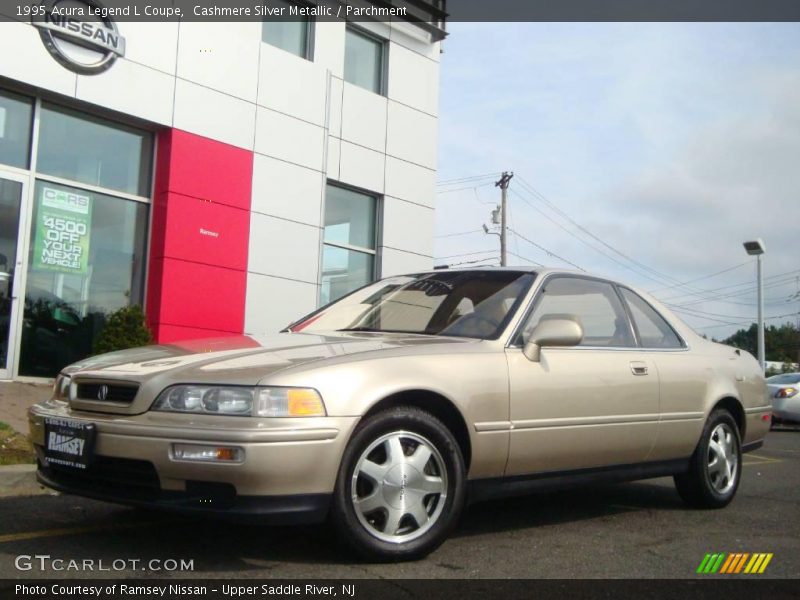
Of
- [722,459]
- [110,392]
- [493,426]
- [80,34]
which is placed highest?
[80,34]

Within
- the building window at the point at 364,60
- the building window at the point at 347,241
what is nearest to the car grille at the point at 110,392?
the building window at the point at 347,241

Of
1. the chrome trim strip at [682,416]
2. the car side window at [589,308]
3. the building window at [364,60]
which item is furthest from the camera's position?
the building window at [364,60]

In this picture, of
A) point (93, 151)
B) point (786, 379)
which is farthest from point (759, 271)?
point (93, 151)

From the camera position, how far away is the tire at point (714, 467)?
5.42 m

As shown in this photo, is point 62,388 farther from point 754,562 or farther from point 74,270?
point 74,270

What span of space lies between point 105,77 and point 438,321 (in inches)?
325

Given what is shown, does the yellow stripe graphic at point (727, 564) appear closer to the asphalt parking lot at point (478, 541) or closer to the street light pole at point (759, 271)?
the asphalt parking lot at point (478, 541)

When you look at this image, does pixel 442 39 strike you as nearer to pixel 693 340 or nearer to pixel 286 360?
pixel 693 340

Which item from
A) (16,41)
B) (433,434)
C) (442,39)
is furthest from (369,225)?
(433,434)

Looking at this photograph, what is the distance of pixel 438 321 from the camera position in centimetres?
470

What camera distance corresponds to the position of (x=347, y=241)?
14969mm

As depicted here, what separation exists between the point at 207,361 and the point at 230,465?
0.58 m

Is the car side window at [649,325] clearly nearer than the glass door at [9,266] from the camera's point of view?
Yes

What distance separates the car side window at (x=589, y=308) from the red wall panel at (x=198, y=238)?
7.76 metres
